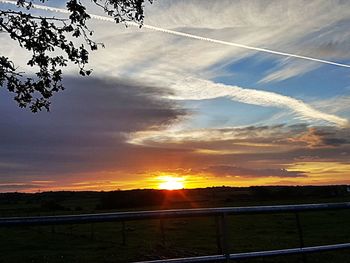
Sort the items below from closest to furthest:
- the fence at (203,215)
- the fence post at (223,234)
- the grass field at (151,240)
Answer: the fence at (203,215), the fence post at (223,234), the grass field at (151,240)

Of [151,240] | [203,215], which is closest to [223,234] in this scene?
[203,215]

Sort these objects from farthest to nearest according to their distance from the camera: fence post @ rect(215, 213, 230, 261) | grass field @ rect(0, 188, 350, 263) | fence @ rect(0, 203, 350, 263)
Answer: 1. grass field @ rect(0, 188, 350, 263)
2. fence post @ rect(215, 213, 230, 261)
3. fence @ rect(0, 203, 350, 263)

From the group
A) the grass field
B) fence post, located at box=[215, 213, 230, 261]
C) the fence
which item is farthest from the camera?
the grass field

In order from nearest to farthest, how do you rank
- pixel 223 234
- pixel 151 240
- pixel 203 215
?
pixel 203 215
pixel 223 234
pixel 151 240

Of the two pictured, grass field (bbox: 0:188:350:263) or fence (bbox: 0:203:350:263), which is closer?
fence (bbox: 0:203:350:263)

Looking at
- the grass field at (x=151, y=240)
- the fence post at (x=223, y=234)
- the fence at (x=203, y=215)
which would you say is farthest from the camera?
the grass field at (x=151, y=240)

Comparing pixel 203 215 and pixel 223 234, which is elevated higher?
pixel 203 215

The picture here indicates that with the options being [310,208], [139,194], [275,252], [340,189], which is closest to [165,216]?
[275,252]

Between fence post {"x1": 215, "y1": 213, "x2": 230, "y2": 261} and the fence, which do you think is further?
fence post {"x1": 215, "y1": 213, "x2": 230, "y2": 261}

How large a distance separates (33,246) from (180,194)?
459ft

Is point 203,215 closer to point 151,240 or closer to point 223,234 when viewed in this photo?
point 223,234

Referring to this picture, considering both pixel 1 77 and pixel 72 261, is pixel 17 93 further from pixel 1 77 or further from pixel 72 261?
pixel 72 261

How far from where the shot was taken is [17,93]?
1048cm

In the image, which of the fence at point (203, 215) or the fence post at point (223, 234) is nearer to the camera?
the fence at point (203, 215)
